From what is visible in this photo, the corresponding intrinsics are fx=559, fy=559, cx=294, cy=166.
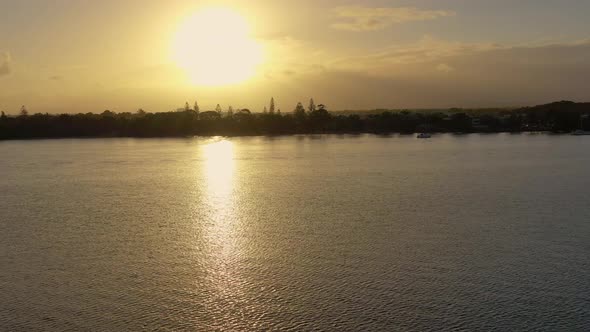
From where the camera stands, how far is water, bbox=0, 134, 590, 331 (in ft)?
29.2

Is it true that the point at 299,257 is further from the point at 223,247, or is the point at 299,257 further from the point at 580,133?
the point at 580,133

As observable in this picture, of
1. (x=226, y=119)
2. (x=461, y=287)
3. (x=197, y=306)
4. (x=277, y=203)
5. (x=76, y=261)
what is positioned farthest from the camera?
(x=226, y=119)

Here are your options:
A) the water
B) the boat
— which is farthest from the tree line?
the water

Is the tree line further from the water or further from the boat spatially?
the water

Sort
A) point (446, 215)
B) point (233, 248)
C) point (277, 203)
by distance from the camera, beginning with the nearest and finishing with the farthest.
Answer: point (233, 248)
point (446, 215)
point (277, 203)

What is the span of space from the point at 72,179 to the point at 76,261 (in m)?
17.9

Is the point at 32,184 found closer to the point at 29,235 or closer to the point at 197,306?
the point at 29,235

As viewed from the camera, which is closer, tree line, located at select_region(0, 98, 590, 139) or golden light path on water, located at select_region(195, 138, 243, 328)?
golden light path on water, located at select_region(195, 138, 243, 328)

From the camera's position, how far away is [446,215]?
16.9m

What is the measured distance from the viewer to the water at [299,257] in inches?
350

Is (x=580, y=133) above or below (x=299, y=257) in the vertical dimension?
above

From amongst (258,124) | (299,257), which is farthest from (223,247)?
(258,124)

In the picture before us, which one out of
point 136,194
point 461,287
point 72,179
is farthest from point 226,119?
point 461,287

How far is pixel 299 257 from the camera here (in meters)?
12.3
